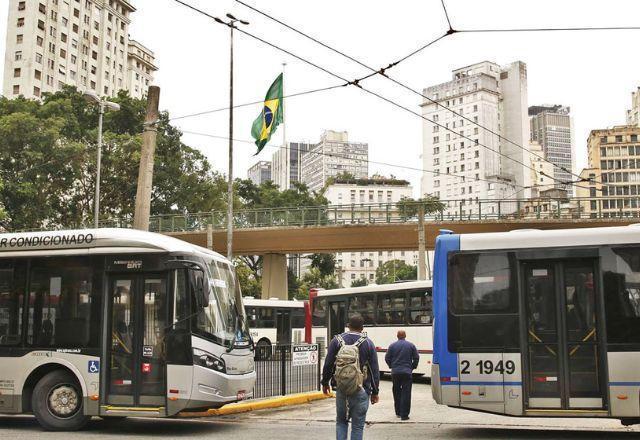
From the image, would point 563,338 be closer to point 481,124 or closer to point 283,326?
point 283,326

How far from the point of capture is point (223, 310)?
11.7 meters

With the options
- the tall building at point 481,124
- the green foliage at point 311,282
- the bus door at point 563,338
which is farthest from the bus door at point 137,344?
the tall building at point 481,124

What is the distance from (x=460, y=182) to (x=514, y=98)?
19096 mm

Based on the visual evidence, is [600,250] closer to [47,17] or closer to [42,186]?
[42,186]

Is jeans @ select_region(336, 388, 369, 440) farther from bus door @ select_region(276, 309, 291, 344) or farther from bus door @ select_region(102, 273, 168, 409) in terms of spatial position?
bus door @ select_region(276, 309, 291, 344)

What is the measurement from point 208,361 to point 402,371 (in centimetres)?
396

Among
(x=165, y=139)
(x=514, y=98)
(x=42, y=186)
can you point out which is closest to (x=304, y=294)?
(x=165, y=139)

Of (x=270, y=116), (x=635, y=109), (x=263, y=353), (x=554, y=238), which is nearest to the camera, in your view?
(x=554, y=238)

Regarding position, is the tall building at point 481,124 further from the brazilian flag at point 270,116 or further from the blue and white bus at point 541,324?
the blue and white bus at point 541,324

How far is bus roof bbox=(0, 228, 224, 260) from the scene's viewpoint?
11719mm

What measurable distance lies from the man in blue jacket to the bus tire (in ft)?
17.9

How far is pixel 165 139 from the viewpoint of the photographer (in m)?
52.0

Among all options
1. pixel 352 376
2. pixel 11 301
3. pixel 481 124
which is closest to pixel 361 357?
pixel 352 376

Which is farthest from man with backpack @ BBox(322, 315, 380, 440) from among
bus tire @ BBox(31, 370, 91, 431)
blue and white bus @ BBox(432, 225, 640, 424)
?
bus tire @ BBox(31, 370, 91, 431)
